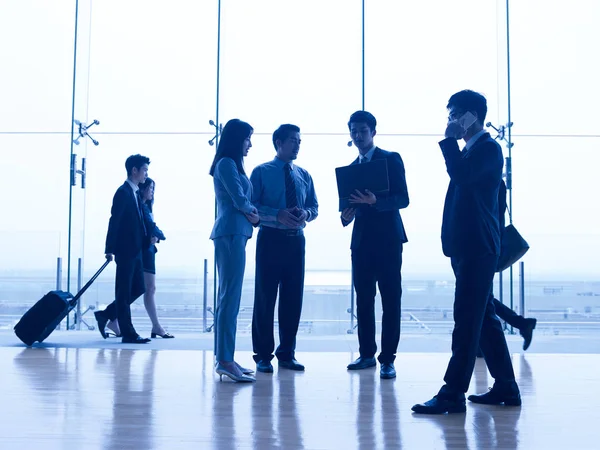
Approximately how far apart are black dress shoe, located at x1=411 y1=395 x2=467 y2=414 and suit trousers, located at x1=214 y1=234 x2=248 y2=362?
A: 1048 mm

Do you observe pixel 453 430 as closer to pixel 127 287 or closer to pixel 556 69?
pixel 127 287

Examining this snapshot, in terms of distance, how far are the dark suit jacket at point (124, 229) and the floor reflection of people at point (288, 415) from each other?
6.36 feet

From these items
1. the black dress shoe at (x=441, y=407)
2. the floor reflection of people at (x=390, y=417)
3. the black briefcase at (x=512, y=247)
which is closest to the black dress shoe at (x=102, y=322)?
the floor reflection of people at (x=390, y=417)

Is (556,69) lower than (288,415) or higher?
higher

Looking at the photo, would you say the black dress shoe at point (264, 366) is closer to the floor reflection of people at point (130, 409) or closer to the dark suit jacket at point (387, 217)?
the floor reflection of people at point (130, 409)

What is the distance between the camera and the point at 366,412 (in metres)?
2.53

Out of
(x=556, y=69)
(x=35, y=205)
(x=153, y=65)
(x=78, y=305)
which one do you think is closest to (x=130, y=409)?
(x=78, y=305)

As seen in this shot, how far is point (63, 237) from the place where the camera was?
576cm

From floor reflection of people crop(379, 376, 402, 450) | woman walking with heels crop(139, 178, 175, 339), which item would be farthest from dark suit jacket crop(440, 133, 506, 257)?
woman walking with heels crop(139, 178, 175, 339)

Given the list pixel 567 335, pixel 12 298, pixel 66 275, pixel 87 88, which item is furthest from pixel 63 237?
pixel 567 335

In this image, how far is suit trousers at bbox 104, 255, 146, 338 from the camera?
4750 mm

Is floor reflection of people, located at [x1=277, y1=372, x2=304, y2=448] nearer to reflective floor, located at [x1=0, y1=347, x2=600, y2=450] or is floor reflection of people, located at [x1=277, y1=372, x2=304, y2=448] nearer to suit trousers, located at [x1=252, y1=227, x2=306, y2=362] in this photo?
reflective floor, located at [x1=0, y1=347, x2=600, y2=450]

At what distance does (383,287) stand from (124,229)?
2.23 m

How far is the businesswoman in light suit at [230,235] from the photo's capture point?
3098 mm
